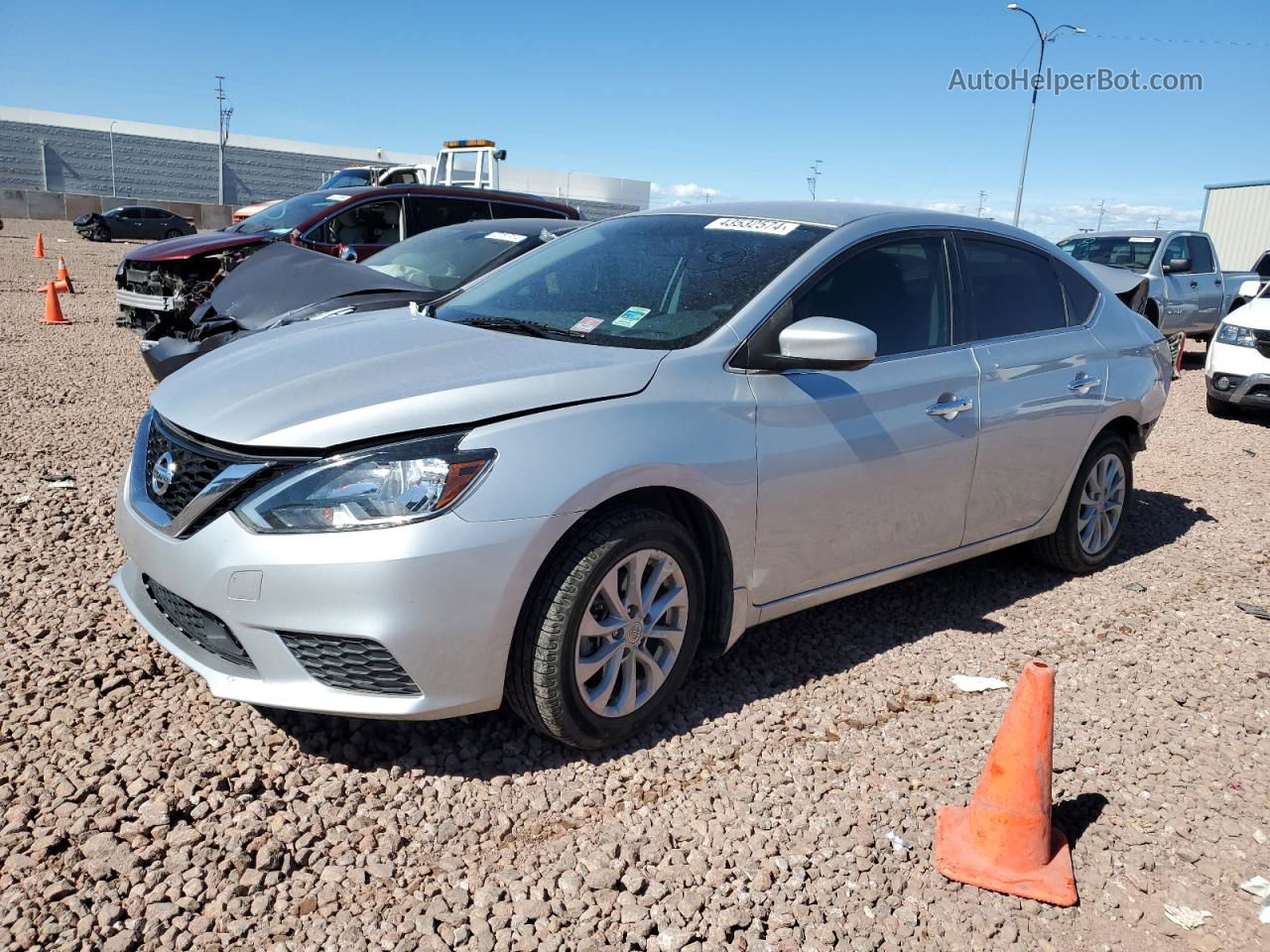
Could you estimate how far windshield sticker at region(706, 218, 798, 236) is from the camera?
13.0ft

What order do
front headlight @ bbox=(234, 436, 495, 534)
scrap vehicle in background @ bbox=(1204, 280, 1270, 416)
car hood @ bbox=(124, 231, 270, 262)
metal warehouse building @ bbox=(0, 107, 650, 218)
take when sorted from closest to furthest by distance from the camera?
front headlight @ bbox=(234, 436, 495, 534) < car hood @ bbox=(124, 231, 270, 262) < scrap vehicle in background @ bbox=(1204, 280, 1270, 416) < metal warehouse building @ bbox=(0, 107, 650, 218)

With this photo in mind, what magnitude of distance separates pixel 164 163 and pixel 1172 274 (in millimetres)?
59585

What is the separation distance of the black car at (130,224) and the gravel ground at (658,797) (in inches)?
1376

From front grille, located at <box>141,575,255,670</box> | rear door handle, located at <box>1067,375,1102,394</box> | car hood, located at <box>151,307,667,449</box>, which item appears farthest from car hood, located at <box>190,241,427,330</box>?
rear door handle, located at <box>1067,375,1102,394</box>

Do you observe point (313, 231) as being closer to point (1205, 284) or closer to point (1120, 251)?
point (1120, 251)

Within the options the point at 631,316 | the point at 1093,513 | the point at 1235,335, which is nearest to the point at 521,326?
the point at 631,316

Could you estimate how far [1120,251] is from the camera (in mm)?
13992

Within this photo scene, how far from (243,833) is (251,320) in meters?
4.01

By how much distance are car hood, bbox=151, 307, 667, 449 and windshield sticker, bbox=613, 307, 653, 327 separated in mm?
238

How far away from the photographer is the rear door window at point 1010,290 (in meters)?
4.38

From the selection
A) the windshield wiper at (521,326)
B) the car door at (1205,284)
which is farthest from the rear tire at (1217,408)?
the windshield wiper at (521,326)

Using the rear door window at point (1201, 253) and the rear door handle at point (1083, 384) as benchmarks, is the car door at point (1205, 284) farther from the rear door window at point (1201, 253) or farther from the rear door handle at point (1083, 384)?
the rear door handle at point (1083, 384)

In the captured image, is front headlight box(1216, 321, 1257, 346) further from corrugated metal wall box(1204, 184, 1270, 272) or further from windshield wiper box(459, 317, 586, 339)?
corrugated metal wall box(1204, 184, 1270, 272)

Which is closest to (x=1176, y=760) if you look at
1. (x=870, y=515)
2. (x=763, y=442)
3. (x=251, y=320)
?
(x=870, y=515)
